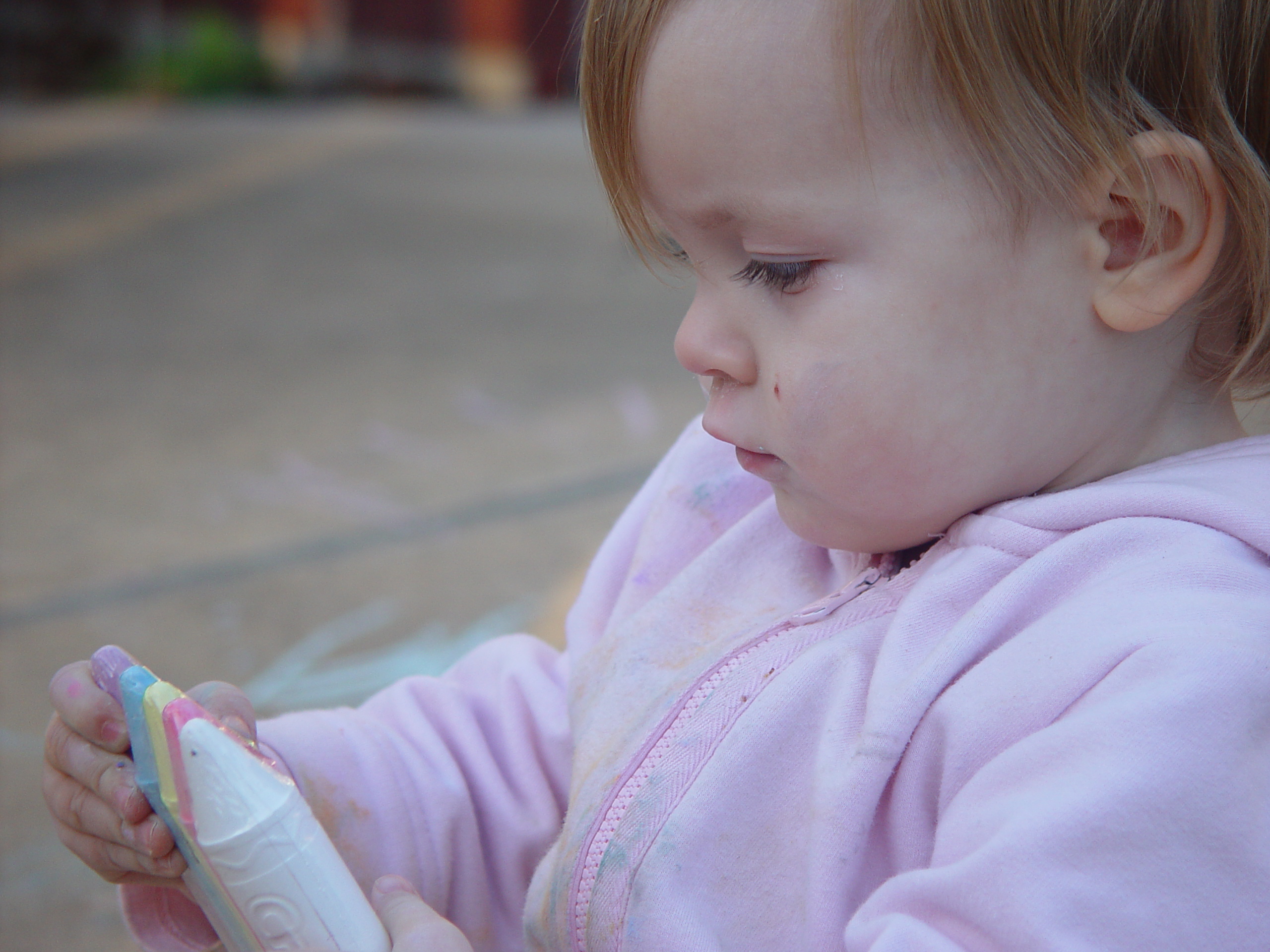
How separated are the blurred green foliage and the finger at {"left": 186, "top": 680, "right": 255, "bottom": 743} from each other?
12456 millimetres

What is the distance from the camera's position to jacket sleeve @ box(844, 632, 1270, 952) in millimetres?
527

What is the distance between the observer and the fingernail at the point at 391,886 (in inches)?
28.1

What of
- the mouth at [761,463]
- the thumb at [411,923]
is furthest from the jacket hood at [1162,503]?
the thumb at [411,923]

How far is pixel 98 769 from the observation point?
2.40 ft

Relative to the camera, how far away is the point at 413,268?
3838 millimetres

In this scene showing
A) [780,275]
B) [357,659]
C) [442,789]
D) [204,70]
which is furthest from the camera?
[204,70]

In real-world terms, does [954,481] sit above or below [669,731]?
above

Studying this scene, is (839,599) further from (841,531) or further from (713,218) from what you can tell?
(713,218)

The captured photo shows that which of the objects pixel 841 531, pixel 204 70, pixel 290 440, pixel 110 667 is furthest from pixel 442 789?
pixel 204 70

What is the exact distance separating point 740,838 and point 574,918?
117 millimetres

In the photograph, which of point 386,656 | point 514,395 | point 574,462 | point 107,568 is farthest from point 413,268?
point 386,656

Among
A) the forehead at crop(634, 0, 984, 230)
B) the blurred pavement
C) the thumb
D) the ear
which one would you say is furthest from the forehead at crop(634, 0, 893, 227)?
the blurred pavement

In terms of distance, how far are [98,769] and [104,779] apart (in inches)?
0.5

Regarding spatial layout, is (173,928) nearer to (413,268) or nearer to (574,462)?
(574,462)
